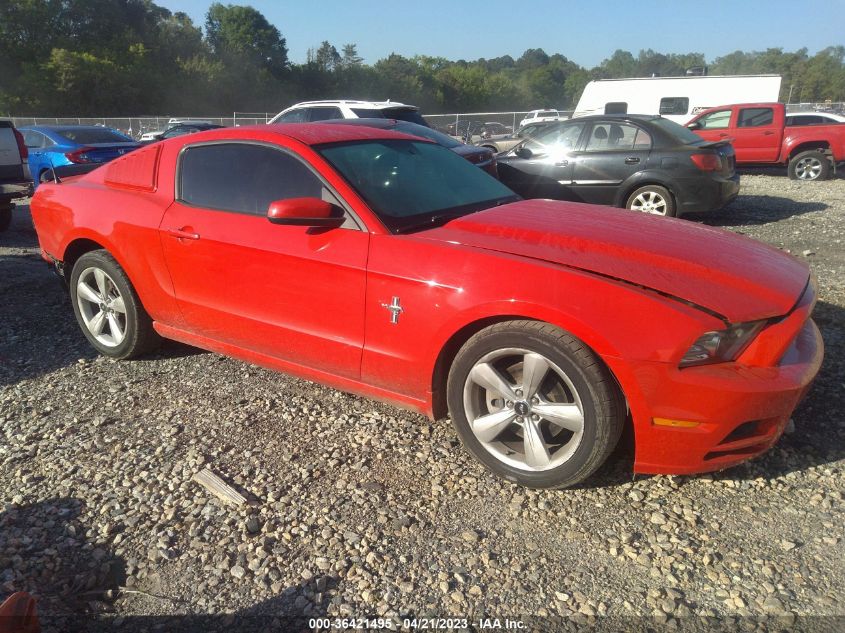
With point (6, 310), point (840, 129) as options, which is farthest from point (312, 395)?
point (840, 129)

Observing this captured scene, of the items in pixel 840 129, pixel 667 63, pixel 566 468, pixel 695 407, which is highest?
pixel 667 63

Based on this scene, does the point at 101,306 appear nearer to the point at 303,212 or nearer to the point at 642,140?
the point at 303,212

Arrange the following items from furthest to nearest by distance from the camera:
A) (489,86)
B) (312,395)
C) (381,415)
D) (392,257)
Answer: (489,86), (312,395), (381,415), (392,257)

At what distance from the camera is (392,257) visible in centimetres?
301

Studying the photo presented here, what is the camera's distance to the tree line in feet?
178

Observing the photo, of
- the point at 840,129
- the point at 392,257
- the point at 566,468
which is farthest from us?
the point at 840,129

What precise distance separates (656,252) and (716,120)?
46.5ft

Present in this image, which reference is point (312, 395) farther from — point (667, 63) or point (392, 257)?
point (667, 63)

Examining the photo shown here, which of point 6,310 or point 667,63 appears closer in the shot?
point 6,310

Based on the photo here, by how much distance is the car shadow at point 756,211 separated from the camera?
30.3ft

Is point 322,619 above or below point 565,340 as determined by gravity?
below

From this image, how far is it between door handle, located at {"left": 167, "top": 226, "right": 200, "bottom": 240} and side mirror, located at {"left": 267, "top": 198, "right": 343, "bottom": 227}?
0.79 metres

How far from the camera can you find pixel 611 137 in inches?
342

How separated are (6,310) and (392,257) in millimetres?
4168
